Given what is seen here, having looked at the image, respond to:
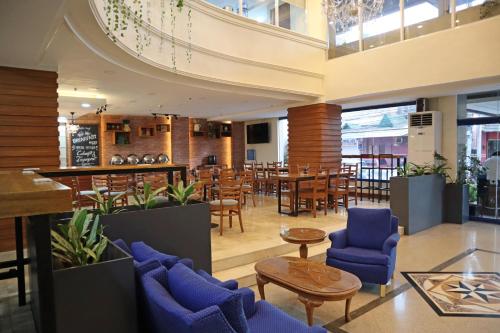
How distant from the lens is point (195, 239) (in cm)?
325

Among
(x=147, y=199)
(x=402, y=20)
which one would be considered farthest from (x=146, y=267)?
(x=402, y=20)

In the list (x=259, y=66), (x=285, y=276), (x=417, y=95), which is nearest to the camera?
(x=285, y=276)

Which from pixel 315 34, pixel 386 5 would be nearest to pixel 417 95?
pixel 386 5

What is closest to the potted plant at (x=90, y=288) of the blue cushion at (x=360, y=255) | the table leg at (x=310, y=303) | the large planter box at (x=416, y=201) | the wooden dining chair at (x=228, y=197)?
the table leg at (x=310, y=303)

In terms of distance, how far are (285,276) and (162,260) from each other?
1.35m

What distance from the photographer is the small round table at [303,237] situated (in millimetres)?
3818

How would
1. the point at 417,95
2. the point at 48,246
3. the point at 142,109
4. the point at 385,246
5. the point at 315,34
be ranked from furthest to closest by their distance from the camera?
the point at 142,109 < the point at 315,34 < the point at 417,95 < the point at 385,246 < the point at 48,246

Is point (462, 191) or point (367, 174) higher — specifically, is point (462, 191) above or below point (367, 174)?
below

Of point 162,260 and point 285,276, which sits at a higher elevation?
point 162,260

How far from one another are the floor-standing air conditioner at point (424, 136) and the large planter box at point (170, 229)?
640cm

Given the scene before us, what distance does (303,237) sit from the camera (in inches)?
153

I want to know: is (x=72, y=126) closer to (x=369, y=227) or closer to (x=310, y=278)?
(x=369, y=227)

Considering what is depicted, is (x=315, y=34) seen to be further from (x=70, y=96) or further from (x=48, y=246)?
(x=48, y=246)

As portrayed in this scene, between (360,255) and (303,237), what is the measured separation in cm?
68
